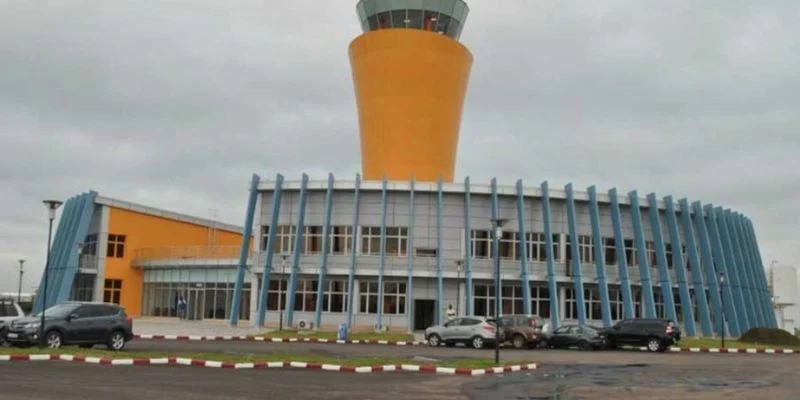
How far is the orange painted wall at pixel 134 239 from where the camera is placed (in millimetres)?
64500

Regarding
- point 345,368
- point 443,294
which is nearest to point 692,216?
point 443,294

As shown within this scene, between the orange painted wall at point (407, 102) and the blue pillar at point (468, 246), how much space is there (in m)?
5.17

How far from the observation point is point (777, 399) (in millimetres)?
17062

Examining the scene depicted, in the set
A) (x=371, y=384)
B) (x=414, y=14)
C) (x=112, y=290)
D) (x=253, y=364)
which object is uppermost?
(x=414, y=14)

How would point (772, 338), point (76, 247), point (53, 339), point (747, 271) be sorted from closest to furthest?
point (53, 339) → point (772, 338) → point (747, 271) → point (76, 247)

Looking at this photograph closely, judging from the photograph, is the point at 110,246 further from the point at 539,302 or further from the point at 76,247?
the point at 539,302

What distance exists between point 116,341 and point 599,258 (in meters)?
32.0

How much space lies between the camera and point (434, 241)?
173 feet

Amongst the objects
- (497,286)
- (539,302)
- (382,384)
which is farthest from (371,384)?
(539,302)

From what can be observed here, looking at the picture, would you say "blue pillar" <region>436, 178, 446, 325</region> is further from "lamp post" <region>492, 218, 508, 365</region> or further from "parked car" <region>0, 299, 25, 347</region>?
"parked car" <region>0, 299, 25, 347</region>

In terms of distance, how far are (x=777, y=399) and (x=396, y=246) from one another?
36627 millimetres

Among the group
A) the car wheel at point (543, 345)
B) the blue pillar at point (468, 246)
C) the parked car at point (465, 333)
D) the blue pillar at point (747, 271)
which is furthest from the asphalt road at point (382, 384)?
the blue pillar at point (747, 271)

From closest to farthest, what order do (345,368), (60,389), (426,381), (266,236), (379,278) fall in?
(60,389), (426,381), (345,368), (379,278), (266,236)

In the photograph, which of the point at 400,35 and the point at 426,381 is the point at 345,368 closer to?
the point at 426,381
